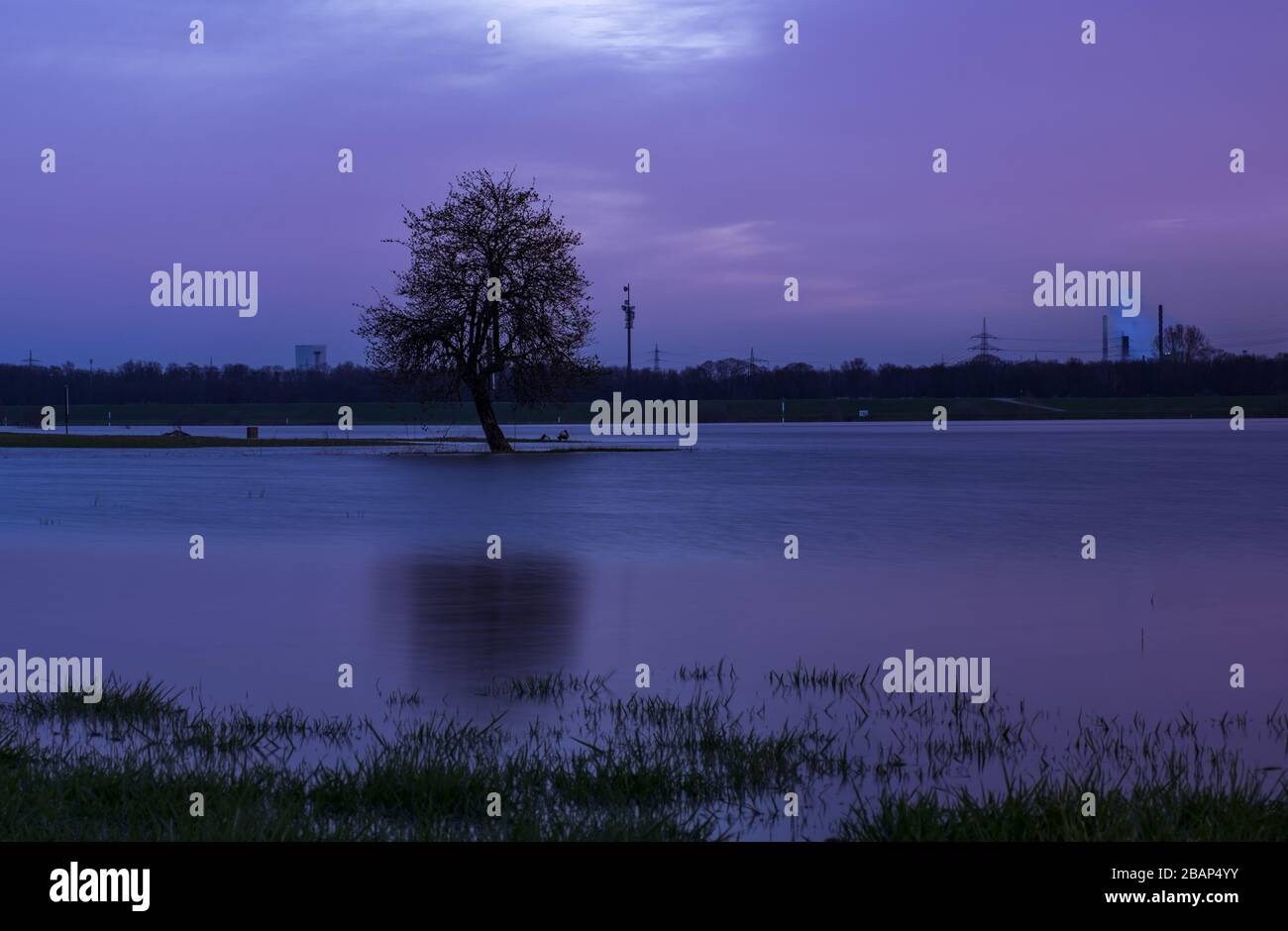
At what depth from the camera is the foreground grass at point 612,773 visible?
6074mm

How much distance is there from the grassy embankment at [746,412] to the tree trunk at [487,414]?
83.4 m

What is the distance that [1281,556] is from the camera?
19.3 meters

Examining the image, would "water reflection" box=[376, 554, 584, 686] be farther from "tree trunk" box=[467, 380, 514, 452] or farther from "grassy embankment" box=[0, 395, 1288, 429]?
"grassy embankment" box=[0, 395, 1288, 429]

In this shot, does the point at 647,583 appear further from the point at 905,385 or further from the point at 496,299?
the point at 905,385

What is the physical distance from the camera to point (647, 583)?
1670cm

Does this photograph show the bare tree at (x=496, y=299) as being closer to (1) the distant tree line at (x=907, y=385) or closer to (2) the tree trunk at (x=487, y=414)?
(2) the tree trunk at (x=487, y=414)

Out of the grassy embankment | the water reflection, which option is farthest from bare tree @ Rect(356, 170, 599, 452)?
the grassy embankment

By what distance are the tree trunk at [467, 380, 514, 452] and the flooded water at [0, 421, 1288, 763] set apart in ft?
57.8

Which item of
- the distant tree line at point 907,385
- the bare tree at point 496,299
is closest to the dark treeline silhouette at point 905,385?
the distant tree line at point 907,385

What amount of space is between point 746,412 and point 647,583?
468 feet

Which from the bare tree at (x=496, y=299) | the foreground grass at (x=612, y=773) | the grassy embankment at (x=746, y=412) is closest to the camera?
the foreground grass at (x=612, y=773)

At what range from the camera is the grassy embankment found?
478 feet
